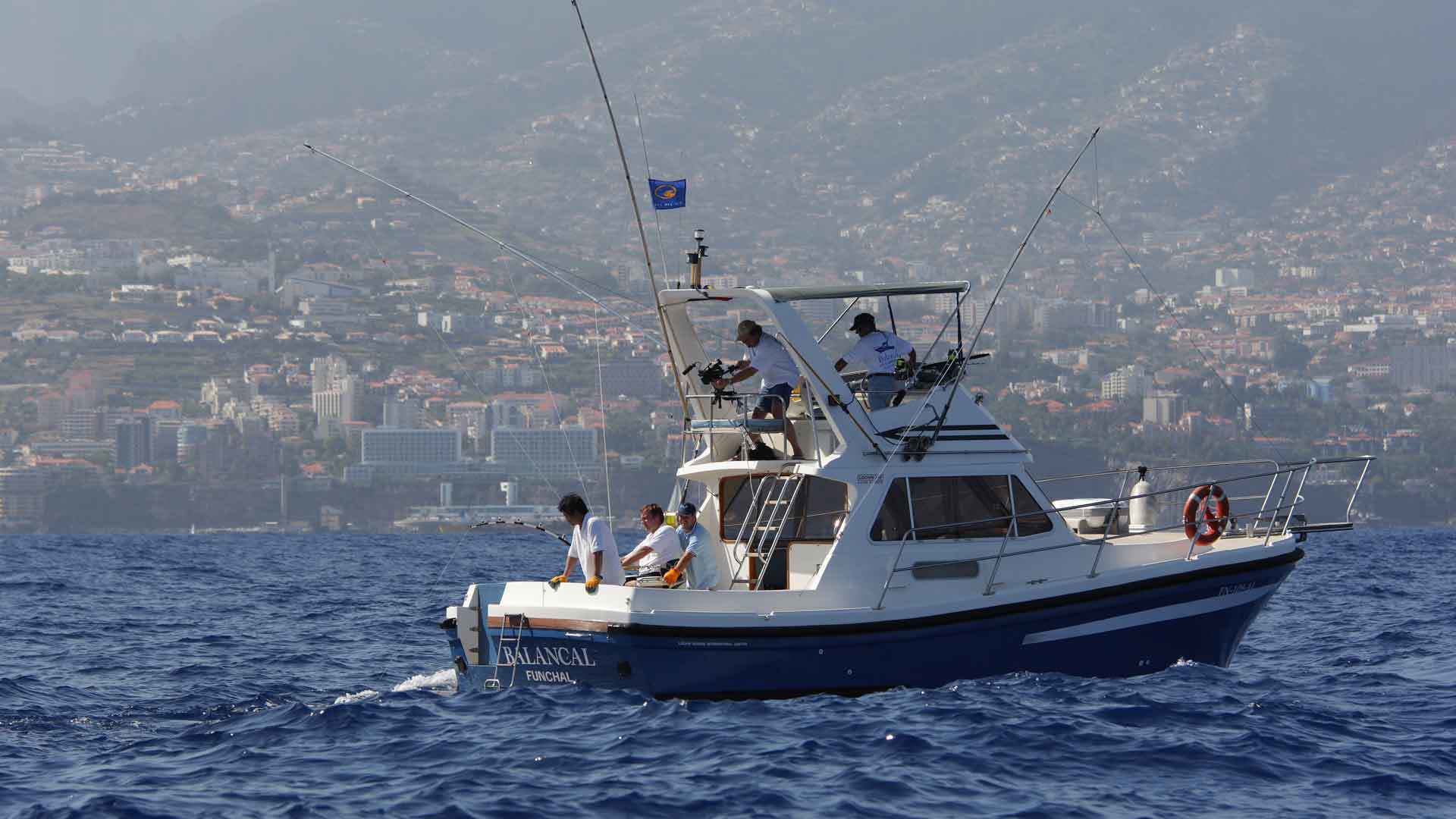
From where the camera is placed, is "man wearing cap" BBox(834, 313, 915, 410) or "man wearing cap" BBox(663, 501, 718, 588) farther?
"man wearing cap" BBox(834, 313, 915, 410)

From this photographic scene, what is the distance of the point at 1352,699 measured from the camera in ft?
51.4

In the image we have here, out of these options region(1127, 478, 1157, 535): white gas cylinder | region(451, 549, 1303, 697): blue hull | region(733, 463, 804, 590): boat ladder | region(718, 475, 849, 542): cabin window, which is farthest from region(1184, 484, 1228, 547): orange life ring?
region(733, 463, 804, 590): boat ladder

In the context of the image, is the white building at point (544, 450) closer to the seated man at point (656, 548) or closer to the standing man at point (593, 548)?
the seated man at point (656, 548)

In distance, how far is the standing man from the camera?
15398 millimetres

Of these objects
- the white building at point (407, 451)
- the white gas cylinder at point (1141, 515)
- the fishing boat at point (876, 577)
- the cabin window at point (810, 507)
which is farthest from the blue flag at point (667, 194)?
the white building at point (407, 451)

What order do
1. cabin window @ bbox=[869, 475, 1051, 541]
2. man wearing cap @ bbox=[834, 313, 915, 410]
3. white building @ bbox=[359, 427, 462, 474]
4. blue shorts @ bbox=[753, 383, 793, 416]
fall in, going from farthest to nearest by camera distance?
white building @ bbox=[359, 427, 462, 474]
man wearing cap @ bbox=[834, 313, 915, 410]
blue shorts @ bbox=[753, 383, 793, 416]
cabin window @ bbox=[869, 475, 1051, 541]

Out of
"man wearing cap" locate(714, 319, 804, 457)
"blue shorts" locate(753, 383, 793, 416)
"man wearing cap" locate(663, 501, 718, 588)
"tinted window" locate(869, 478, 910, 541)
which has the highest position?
"man wearing cap" locate(714, 319, 804, 457)

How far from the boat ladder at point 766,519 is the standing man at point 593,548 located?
1.20 meters

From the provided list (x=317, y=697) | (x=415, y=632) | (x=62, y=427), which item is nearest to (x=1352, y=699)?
(x=317, y=697)

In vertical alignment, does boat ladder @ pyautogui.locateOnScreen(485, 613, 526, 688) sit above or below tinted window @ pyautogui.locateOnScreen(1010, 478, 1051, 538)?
below

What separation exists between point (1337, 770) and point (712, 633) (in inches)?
184

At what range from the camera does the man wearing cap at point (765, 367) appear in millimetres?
16281

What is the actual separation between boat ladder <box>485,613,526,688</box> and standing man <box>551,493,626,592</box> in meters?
0.41

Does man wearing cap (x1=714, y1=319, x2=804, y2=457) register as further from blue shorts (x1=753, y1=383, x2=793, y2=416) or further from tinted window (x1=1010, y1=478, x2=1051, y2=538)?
tinted window (x1=1010, y1=478, x2=1051, y2=538)
